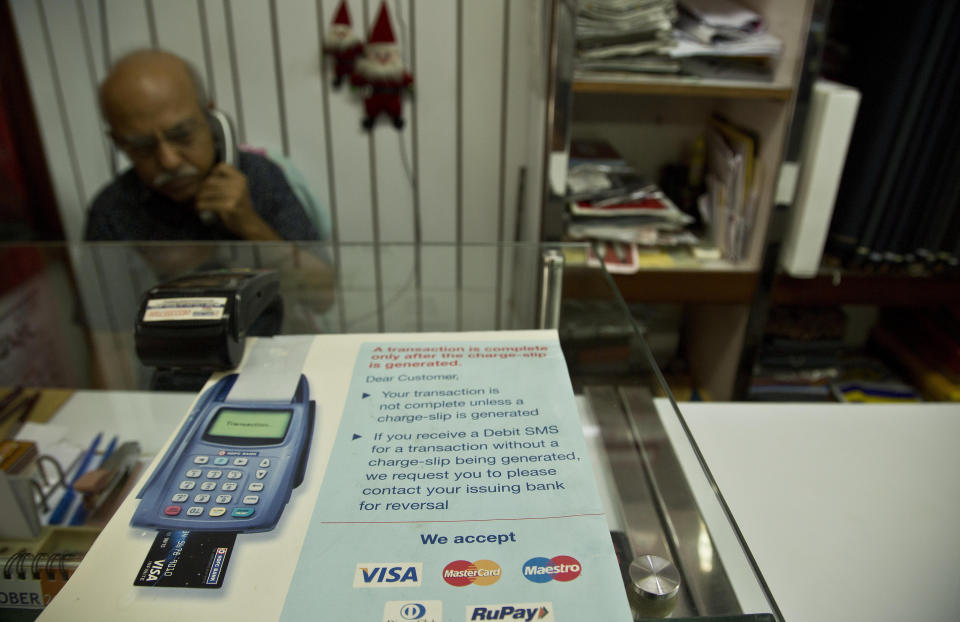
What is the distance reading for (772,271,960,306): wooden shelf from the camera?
1501mm

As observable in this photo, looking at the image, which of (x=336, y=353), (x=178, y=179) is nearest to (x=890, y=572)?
(x=336, y=353)

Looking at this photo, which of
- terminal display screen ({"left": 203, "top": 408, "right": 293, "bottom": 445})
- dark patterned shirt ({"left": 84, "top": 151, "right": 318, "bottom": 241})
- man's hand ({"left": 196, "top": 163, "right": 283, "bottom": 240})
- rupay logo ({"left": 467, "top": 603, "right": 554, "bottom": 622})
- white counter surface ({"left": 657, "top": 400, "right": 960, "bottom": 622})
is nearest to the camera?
rupay logo ({"left": 467, "top": 603, "right": 554, "bottom": 622})

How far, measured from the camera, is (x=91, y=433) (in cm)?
71

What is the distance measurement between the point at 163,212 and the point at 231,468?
4.55ft

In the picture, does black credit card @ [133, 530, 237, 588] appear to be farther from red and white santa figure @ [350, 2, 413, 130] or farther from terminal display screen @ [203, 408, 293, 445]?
red and white santa figure @ [350, 2, 413, 130]

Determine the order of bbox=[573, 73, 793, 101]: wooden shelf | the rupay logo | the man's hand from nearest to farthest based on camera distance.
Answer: the rupay logo
bbox=[573, 73, 793, 101]: wooden shelf
the man's hand

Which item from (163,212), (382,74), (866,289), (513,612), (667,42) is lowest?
(866,289)

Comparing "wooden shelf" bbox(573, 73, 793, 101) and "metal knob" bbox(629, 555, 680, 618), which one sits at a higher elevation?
"wooden shelf" bbox(573, 73, 793, 101)

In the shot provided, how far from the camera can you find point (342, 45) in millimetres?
1574

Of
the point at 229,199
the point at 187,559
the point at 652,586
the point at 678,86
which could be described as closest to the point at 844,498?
the point at 652,586

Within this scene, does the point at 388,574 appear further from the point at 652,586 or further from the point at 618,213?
the point at 618,213

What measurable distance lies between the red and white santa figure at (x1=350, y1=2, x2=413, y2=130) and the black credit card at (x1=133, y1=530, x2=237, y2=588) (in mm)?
1479

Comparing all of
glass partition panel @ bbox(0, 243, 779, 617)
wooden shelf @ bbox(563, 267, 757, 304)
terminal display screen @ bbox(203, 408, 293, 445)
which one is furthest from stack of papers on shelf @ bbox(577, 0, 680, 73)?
terminal display screen @ bbox(203, 408, 293, 445)

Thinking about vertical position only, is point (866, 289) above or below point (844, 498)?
below
